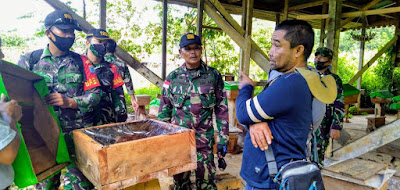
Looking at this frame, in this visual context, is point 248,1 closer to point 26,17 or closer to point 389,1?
point 389,1

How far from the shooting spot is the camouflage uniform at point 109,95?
2.88m

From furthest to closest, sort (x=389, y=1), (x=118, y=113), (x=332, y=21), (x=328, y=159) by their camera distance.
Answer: (x=389, y=1) → (x=332, y=21) → (x=328, y=159) → (x=118, y=113)

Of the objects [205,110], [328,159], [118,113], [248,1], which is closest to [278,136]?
[205,110]

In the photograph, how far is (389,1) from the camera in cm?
670

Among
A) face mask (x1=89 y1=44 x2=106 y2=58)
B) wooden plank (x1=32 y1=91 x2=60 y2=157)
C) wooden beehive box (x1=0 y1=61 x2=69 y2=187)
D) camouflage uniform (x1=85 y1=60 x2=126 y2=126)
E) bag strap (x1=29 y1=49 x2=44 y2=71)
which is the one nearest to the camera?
wooden beehive box (x1=0 y1=61 x2=69 y2=187)

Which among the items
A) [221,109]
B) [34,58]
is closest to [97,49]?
[34,58]

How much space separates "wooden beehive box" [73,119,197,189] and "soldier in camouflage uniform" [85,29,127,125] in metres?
1.05

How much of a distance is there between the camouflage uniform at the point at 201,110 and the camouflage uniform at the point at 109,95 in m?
0.76

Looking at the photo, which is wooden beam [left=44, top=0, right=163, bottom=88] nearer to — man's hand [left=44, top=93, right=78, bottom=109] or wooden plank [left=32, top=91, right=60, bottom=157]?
man's hand [left=44, top=93, right=78, bottom=109]

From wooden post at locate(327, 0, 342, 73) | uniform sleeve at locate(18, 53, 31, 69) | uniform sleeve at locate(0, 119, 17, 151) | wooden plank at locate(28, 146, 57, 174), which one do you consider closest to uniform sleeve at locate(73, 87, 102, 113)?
uniform sleeve at locate(18, 53, 31, 69)

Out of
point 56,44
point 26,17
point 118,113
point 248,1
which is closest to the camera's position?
point 56,44

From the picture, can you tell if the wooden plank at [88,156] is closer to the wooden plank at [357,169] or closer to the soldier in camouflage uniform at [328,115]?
the wooden plank at [357,169]

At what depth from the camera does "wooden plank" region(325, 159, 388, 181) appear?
2730 millimetres

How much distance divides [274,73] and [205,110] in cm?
120
